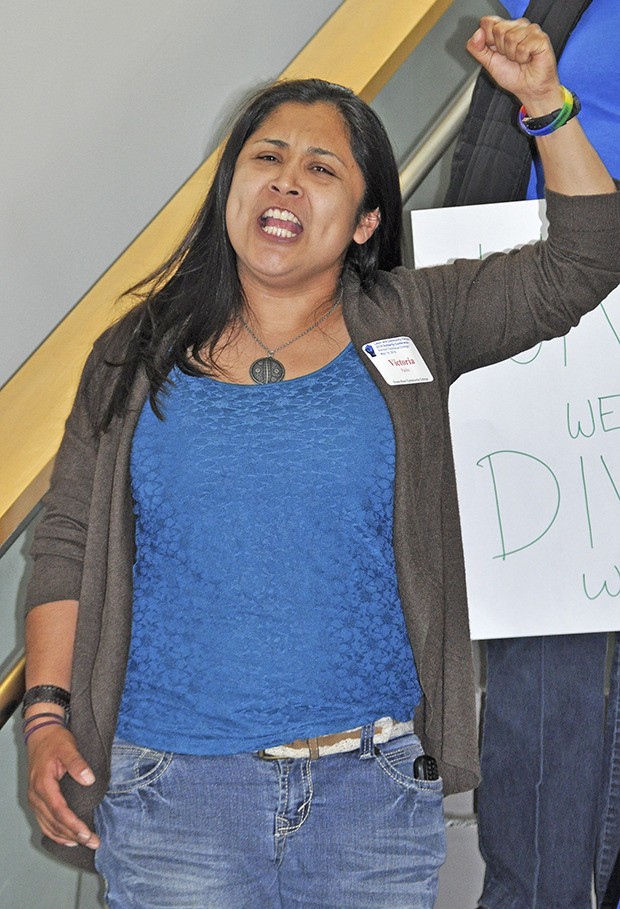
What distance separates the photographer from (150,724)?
128cm

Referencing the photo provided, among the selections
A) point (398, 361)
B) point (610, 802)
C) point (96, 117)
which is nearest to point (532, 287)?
point (398, 361)

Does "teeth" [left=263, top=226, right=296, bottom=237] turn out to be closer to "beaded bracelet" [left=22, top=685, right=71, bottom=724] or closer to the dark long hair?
the dark long hair

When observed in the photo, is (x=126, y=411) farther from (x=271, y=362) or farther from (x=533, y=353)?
(x=533, y=353)

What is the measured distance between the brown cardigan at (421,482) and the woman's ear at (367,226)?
11cm

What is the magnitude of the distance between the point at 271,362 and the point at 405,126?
110cm

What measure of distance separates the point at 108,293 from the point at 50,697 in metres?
0.79

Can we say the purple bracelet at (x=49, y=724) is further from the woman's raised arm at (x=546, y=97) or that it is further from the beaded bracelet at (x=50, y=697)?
the woman's raised arm at (x=546, y=97)

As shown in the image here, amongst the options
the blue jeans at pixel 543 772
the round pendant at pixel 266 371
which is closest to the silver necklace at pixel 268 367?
the round pendant at pixel 266 371

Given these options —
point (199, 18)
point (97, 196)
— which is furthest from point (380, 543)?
point (199, 18)

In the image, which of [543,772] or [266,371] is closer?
[266,371]

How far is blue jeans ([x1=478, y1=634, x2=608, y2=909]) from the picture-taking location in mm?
1779

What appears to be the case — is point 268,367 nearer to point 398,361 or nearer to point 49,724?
point 398,361

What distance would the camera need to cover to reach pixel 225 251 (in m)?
1.60

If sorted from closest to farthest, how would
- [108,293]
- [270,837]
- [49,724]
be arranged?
1. [270,837]
2. [49,724]
3. [108,293]
